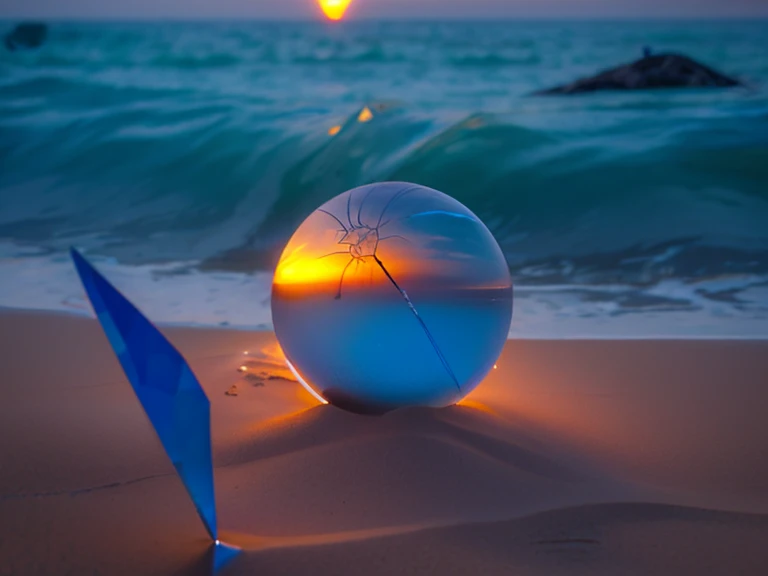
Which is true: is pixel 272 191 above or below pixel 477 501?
above

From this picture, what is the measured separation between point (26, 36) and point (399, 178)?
20.4 metres

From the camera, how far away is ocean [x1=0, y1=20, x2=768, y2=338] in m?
5.98

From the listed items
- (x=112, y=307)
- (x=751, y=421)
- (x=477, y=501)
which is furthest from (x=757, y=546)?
(x=112, y=307)

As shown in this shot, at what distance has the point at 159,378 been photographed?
6.54 feet

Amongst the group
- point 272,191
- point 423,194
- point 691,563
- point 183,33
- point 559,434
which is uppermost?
point 183,33

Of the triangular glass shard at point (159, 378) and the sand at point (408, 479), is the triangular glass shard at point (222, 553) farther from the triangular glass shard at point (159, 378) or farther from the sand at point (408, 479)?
the triangular glass shard at point (159, 378)

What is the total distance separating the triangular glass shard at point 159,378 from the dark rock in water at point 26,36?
24701 millimetres

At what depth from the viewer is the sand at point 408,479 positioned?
2.39 meters

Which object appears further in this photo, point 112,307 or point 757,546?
point 757,546

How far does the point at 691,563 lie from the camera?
2402 millimetres

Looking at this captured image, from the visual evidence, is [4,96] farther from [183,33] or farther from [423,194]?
[183,33]

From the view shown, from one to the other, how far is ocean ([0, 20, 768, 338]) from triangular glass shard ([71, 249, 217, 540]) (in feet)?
9.75

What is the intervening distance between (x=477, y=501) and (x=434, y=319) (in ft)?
1.98

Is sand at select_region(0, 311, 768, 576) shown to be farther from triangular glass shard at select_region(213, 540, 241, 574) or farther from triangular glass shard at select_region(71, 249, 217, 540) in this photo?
triangular glass shard at select_region(71, 249, 217, 540)
